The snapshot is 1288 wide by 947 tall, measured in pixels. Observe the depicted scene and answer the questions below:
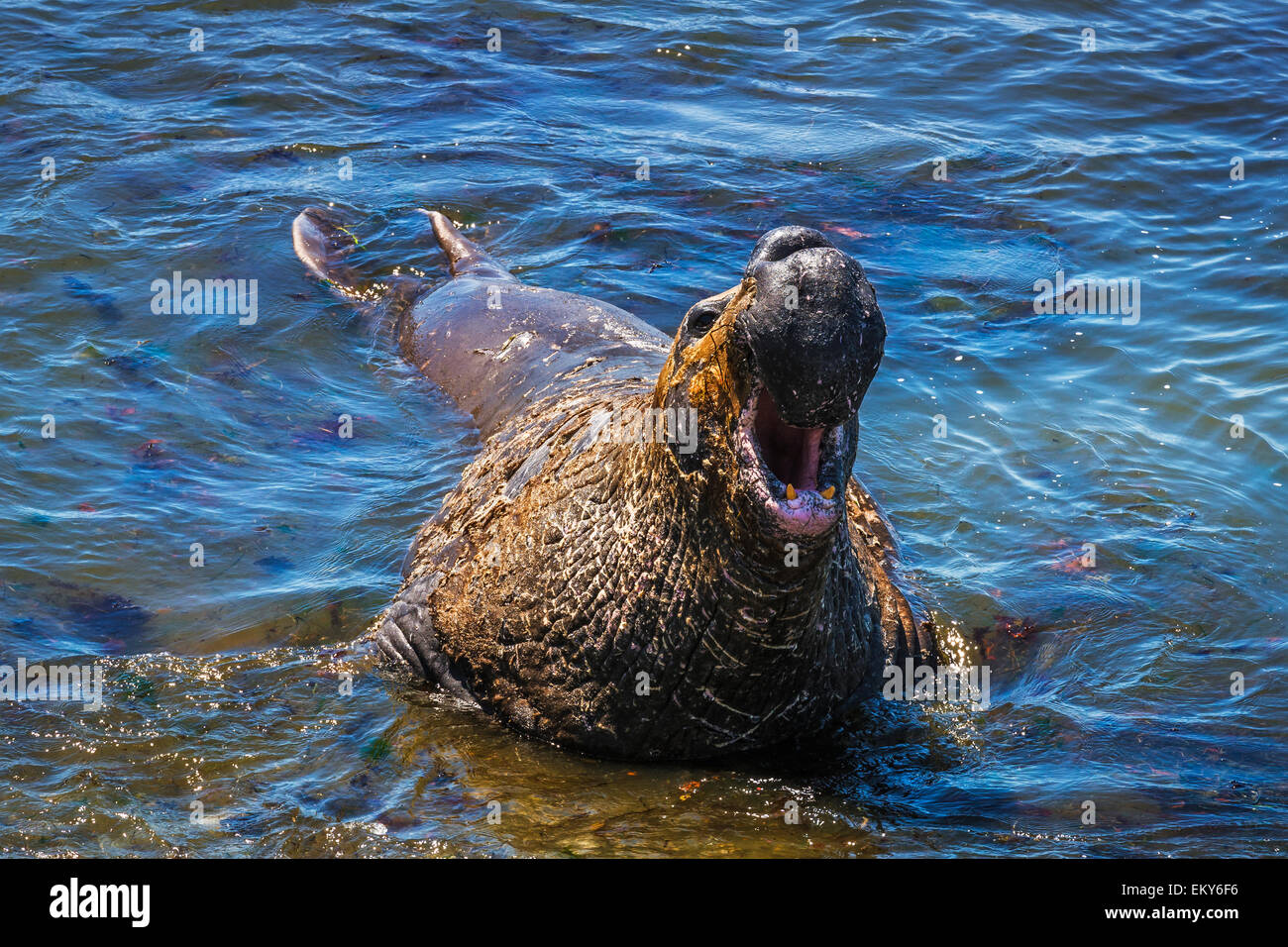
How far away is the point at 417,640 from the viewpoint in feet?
17.2

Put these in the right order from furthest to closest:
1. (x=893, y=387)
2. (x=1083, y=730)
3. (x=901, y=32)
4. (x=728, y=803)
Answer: (x=901, y=32)
(x=893, y=387)
(x=1083, y=730)
(x=728, y=803)

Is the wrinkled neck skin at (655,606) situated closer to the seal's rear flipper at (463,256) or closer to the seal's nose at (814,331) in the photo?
the seal's nose at (814,331)

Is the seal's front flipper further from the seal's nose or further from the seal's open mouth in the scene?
the seal's nose

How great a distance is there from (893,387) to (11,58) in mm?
8346

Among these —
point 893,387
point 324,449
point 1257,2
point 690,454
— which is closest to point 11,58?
point 324,449

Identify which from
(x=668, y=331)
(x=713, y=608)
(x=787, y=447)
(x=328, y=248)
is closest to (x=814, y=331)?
(x=787, y=447)

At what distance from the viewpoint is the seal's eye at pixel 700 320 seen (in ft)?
13.9

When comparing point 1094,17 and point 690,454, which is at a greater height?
point 1094,17

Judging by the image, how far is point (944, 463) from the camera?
7.66 meters

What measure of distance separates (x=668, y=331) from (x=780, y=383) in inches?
195

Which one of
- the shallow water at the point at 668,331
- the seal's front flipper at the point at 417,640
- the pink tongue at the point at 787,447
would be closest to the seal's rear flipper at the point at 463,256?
the shallow water at the point at 668,331

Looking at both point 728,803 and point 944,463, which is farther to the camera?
point 944,463

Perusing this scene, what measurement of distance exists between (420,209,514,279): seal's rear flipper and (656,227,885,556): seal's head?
4413 mm

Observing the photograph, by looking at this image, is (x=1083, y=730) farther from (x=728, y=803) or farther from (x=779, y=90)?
(x=779, y=90)
